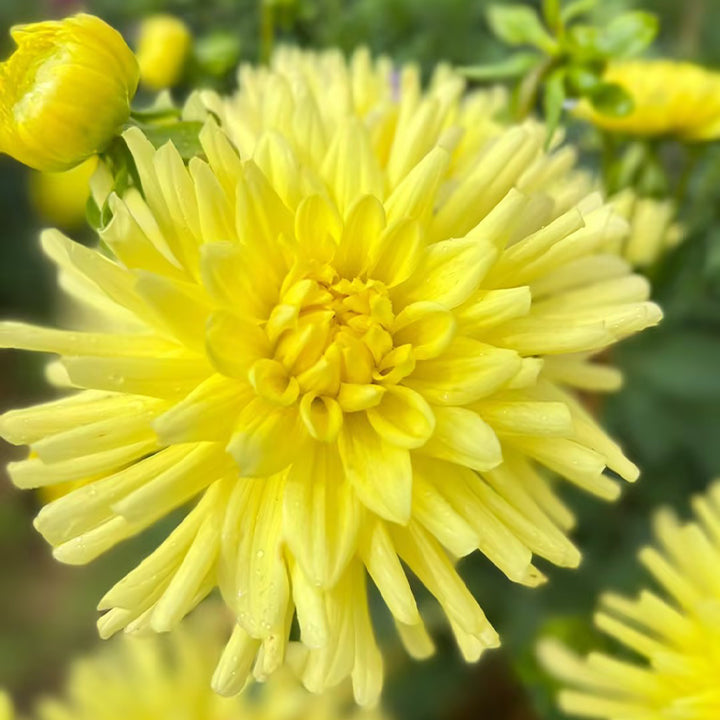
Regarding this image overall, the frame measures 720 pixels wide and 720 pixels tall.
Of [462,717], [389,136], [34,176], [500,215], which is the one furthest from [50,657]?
[500,215]

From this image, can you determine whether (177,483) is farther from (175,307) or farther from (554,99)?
(554,99)

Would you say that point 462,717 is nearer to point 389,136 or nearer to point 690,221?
point 690,221

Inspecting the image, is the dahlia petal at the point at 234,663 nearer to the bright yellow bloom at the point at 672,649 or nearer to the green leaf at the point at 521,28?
the bright yellow bloom at the point at 672,649

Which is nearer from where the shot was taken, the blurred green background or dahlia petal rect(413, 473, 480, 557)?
dahlia petal rect(413, 473, 480, 557)

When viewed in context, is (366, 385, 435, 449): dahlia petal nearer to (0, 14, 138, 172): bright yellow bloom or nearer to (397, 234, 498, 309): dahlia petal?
(397, 234, 498, 309): dahlia petal

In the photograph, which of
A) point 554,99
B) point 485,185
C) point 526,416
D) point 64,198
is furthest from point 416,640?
point 64,198

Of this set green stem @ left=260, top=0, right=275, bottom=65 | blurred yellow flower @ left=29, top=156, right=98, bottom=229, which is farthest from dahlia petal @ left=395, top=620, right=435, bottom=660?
blurred yellow flower @ left=29, top=156, right=98, bottom=229
